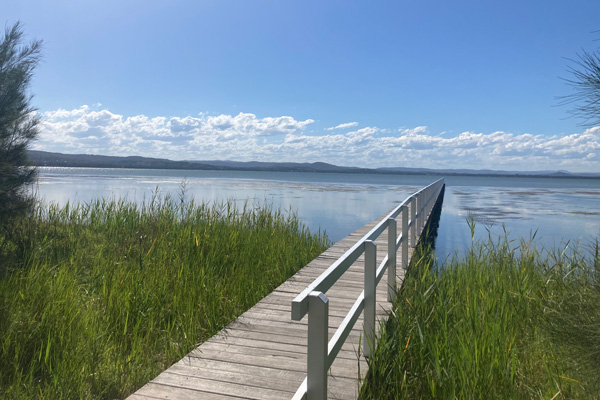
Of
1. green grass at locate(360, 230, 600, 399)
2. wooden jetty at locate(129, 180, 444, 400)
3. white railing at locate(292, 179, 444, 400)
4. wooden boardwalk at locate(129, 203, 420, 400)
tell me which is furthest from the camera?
wooden boardwalk at locate(129, 203, 420, 400)

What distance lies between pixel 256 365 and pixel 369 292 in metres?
1.01

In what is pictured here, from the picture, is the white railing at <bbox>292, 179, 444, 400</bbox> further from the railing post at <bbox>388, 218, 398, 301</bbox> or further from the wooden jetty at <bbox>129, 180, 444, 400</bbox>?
the railing post at <bbox>388, 218, 398, 301</bbox>

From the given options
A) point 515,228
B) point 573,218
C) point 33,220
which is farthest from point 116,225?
point 573,218

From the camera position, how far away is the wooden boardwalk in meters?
3.05

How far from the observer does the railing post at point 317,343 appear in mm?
2033

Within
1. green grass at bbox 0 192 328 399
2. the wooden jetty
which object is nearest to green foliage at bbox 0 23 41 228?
green grass at bbox 0 192 328 399

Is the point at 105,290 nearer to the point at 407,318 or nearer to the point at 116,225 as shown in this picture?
the point at 407,318

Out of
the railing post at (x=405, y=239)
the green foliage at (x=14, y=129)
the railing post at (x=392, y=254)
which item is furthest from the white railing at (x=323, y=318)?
the green foliage at (x=14, y=129)

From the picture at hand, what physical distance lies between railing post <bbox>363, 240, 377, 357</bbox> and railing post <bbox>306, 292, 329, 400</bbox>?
4.17 ft

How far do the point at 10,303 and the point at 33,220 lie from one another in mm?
3692

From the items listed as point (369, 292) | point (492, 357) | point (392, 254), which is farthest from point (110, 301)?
point (492, 357)

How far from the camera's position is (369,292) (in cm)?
355

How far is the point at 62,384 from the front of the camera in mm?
3207

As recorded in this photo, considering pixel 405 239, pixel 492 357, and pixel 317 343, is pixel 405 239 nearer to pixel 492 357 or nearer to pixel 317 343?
pixel 492 357
